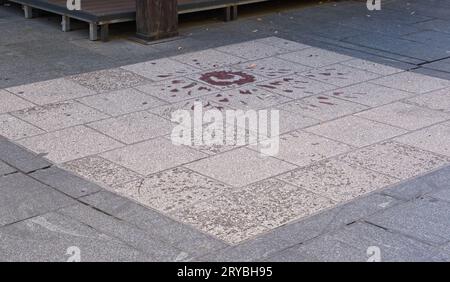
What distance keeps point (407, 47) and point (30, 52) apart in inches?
190

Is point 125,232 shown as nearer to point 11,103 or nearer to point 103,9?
point 11,103

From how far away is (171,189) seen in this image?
22.1 feet

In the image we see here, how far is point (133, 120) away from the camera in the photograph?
27.2ft

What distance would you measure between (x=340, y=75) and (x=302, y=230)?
415 centimetres

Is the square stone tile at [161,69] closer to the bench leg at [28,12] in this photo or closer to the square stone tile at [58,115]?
the square stone tile at [58,115]

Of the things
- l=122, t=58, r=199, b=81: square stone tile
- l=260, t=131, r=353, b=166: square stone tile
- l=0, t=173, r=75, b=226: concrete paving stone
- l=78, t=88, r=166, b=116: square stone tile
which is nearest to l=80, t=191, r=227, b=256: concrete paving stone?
l=0, t=173, r=75, b=226: concrete paving stone

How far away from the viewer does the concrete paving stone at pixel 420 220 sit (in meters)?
5.99

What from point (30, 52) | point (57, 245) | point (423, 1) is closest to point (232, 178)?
point (57, 245)

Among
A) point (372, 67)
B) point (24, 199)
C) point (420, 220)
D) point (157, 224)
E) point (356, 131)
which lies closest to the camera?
point (157, 224)

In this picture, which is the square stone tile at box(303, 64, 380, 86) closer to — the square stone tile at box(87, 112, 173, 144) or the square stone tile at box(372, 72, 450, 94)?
the square stone tile at box(372, 72, 450, 94)

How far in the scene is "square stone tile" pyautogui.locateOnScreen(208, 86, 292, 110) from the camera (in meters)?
8.73

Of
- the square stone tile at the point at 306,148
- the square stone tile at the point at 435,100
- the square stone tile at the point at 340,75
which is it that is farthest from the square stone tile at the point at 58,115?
the square stone tile at the point at 435,100


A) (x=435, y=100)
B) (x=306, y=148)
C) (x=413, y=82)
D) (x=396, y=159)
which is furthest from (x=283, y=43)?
Answer: (x=396, y=159)

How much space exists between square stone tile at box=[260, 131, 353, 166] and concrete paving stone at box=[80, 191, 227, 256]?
156cm
